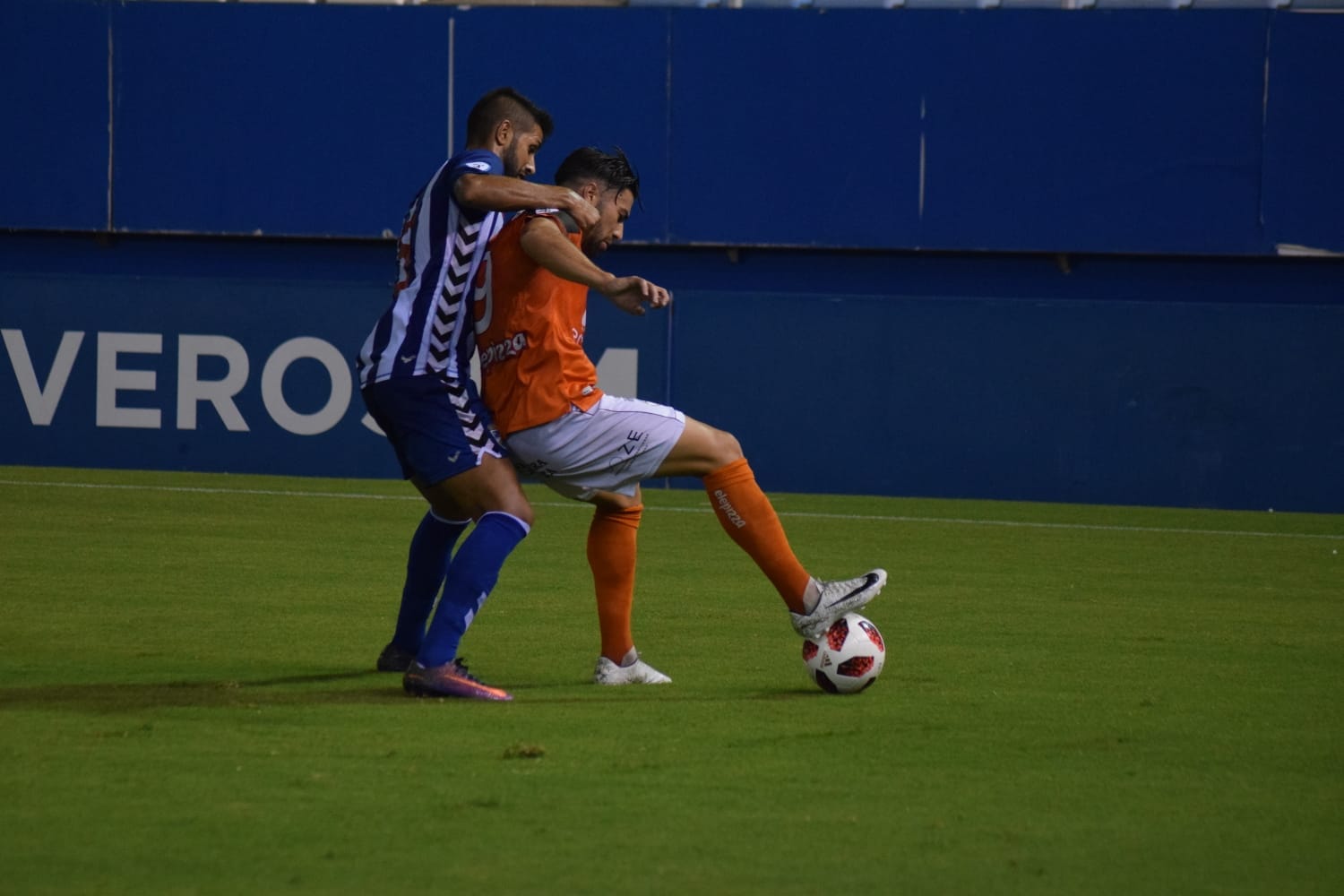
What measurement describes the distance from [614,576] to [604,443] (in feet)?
1.58

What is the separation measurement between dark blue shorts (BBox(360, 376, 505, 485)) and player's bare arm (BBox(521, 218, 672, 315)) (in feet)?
1.65

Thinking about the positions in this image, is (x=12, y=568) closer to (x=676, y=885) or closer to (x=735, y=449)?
(x=735, y=449)

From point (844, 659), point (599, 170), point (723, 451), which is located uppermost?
point (599, 170)

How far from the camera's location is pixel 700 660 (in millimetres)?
6207

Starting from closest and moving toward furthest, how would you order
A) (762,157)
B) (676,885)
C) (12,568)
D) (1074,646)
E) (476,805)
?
1. (676,885)
2. (476,805)
3. (1074,646)
4. (12,568)
5. (762,157)

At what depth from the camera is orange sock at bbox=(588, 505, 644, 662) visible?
5.68 meters

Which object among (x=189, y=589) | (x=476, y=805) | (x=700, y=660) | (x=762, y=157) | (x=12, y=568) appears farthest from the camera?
(x=762, y=157)

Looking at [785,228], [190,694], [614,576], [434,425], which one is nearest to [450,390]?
[434,425]

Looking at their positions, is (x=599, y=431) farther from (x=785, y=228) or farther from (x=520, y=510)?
(x=785, y=228)

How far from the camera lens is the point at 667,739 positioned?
473 cm

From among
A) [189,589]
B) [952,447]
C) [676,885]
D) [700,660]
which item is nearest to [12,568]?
[189,589]

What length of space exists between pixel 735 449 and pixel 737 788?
169cm

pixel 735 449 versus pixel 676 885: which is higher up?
pixel 735 449

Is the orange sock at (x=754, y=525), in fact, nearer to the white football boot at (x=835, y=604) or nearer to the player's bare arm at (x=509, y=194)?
the white football boot at (x=835, y=604)
